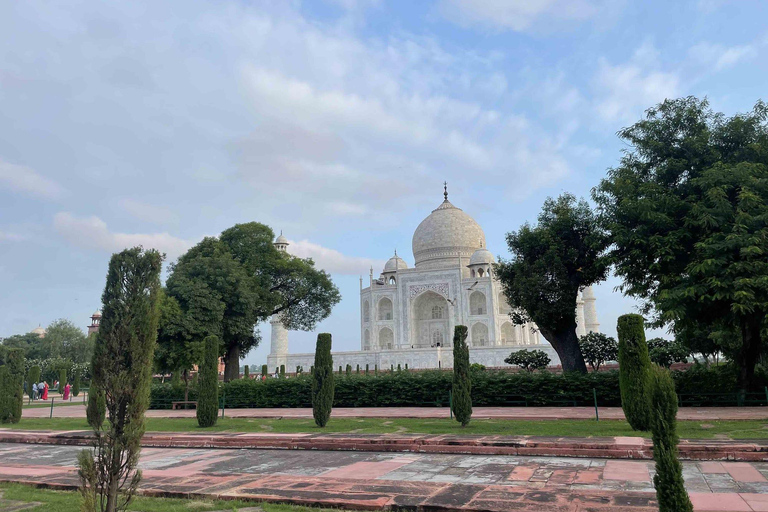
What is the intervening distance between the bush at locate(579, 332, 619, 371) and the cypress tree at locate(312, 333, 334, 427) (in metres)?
15.2

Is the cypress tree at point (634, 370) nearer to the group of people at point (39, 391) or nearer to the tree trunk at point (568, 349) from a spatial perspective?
→ the tree trunk at point (568, 349)

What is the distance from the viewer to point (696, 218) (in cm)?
1456

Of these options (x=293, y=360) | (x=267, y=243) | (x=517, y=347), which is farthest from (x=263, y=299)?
(x=517, y=347)

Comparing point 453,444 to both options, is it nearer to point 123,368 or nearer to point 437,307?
point 123,368

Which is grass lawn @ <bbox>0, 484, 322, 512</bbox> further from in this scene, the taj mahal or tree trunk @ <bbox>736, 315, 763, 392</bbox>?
the taj mahal

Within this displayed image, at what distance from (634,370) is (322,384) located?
6949 mm

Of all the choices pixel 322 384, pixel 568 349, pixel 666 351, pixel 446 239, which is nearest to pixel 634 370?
pixel 322 384

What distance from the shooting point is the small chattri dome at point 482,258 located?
141 ft

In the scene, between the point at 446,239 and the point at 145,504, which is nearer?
the point at 145,504

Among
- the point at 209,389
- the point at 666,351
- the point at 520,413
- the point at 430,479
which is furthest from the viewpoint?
the point at 666,351

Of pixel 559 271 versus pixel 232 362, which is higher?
pixel 559 271

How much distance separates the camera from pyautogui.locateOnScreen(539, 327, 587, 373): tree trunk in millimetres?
18531

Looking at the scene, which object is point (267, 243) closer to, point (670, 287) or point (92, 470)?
point (670, 287)

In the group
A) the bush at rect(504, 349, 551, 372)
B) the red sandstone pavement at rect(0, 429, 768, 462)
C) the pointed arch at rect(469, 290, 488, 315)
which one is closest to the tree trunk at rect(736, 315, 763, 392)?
the red sandstone pavement at rect(0, 429, 768, 462)
